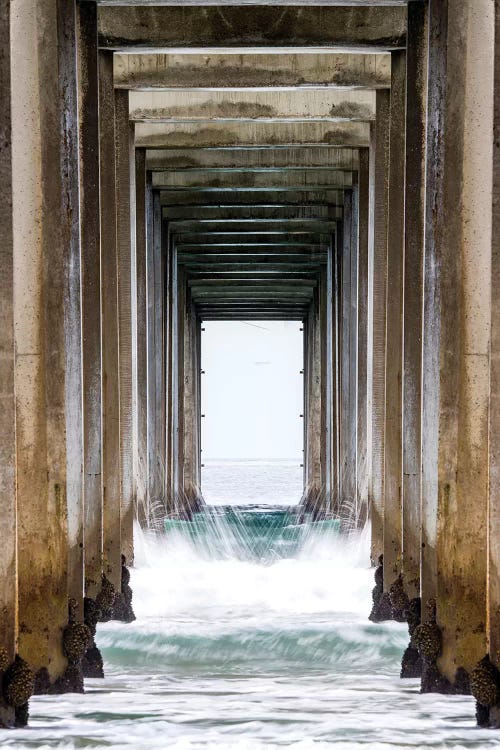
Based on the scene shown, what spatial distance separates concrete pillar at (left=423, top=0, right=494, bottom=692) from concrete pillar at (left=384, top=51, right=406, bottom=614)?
3.18 meters

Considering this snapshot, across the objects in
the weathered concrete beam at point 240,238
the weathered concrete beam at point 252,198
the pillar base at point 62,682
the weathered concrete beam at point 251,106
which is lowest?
the pillar base at point 62,682

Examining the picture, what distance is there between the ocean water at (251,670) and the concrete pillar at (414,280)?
3.17 feet

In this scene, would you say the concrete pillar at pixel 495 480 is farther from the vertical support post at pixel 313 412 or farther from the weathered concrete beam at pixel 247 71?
the vertical support post at pixel 313 412

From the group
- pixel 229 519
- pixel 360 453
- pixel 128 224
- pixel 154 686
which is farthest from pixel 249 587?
pixel 229 519

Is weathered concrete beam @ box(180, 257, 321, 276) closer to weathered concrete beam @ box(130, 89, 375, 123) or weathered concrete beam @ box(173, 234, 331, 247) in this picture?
weathered concrete beam @ box(173, 234, 331, 247)

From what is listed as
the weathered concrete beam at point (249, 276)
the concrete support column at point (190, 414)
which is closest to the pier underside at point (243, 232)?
the weathered concrete beam at point (249, 276)

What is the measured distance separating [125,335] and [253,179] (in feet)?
19.5

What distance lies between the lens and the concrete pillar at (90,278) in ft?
27.5

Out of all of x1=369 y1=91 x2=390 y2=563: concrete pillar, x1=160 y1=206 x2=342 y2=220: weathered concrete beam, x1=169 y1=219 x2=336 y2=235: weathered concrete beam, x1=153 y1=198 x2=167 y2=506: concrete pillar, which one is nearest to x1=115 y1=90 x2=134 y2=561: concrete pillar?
x1=369 y1=91 x2=390 y2=563: concrete pillar

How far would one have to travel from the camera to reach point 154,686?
24.6 feet

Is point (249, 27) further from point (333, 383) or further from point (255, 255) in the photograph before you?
point (255, 255)

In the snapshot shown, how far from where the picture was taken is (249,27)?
9562mm

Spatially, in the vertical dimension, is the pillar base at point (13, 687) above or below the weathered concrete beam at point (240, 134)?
below

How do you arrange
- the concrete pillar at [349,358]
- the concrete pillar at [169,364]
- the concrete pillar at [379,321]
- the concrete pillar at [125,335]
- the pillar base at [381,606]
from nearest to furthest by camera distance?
the pillar base at [381,606], the concrete pillar at [125,335], the concrete pillar at [379,321], the concrete pillar at [349,358], the concrete pillar at [169,364]
